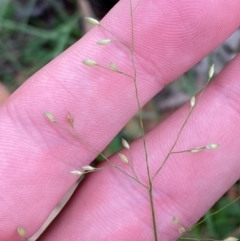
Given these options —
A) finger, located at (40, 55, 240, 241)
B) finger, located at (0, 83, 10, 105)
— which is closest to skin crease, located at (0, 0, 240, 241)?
finger, located at (40, 55, 240, 241)

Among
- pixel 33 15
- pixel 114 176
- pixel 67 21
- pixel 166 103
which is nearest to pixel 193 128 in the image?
pixel 114 176

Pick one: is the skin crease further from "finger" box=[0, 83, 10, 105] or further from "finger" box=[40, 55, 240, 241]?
"finger" box=[0, 83, 10, 105]

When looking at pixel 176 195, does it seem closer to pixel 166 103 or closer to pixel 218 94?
pixel 218 94

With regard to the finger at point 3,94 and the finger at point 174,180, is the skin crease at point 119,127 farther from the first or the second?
the finger at point 3,94

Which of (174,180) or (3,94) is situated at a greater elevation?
(3,94)

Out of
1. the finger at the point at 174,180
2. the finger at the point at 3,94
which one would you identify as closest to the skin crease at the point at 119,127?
the finger at the point at 174,180

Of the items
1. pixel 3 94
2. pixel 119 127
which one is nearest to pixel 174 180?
pixel 119 127

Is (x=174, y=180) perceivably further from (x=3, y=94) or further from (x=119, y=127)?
(x=3, y=94)
